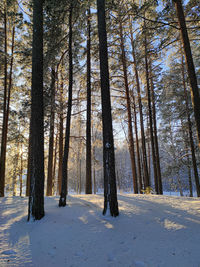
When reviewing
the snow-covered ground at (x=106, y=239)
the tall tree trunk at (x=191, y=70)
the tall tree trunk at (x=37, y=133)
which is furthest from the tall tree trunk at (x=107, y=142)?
the tall tree trunk at (x=191, y=70)

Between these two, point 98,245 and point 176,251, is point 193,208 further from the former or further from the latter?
point 98,245

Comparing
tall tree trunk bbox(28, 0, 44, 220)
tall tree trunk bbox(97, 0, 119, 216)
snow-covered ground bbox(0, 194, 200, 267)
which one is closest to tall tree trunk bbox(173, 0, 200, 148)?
tall tree trunk bbox(97, 0, 119, 216)

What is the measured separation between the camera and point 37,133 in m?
4.43

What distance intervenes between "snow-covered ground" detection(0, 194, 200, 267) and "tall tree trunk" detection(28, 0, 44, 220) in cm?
50

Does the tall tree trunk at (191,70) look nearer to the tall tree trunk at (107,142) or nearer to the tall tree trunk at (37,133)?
the tall tree trunk at (107,142)

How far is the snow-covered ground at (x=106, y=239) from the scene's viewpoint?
91.6 inches

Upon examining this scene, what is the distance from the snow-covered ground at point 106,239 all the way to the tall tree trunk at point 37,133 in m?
0.50

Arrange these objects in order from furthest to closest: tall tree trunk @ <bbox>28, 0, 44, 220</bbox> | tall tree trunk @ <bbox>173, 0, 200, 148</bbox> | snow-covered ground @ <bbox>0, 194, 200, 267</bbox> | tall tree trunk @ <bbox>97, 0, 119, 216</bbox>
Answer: tall tree trunk @ <bbox>173, 0, 200, 148</bbox>, tall tree trunk @ <bbox>28, 0, 44, 220</bbox>, tall tree trunk @ <bbox>97, 0, 119, 216</bbox>, snow-covered ground @ <bbox>0, 194, 200, 267</bbox>

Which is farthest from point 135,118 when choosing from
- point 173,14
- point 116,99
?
point 173,14

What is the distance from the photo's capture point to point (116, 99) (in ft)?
34.3

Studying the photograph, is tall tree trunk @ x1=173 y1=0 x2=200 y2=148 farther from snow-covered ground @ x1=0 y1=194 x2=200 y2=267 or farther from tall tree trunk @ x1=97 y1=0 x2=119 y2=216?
snow-covered ground @ x1=0 y1=194 x2=200 y2=267

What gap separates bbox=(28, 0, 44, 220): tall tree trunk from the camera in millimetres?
4188

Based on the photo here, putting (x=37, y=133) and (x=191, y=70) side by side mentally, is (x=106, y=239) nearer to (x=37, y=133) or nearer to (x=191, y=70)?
(x=37, y=133)

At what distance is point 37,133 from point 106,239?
349 centimetres
